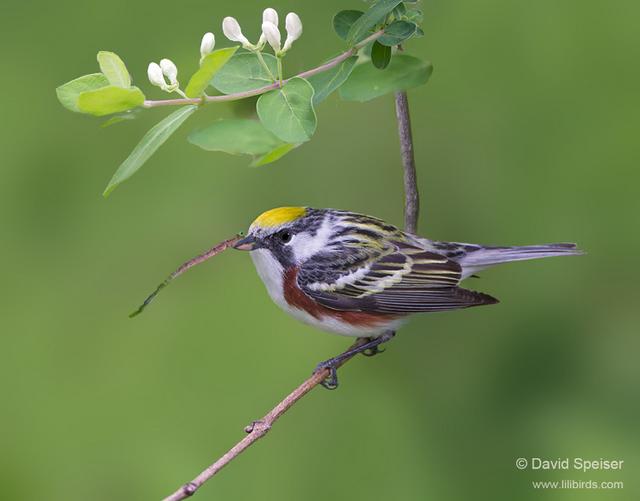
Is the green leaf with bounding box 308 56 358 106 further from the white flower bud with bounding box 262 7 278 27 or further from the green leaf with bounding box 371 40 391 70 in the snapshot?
the white flower bud with bounding box 262 7 278 27

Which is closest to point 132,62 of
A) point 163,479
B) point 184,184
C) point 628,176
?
point 184,184

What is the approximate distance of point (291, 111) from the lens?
1.56 metres

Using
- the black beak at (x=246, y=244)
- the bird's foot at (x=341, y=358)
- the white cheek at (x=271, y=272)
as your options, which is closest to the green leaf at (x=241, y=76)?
the black beak at (x=246, y=244)

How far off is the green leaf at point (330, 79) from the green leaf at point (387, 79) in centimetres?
5

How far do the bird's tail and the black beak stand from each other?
66 cm

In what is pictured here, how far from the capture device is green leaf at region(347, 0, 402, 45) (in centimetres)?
162

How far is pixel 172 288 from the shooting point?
121 inches

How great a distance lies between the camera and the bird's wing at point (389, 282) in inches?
103

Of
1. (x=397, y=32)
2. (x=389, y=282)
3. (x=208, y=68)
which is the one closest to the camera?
(x=208, y=68)

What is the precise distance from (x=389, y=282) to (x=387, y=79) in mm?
1005

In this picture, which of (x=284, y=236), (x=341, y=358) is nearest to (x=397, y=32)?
(x=284, y=236)

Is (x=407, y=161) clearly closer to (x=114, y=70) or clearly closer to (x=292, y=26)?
(x=292, y=26)

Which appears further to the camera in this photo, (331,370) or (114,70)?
(331,370)

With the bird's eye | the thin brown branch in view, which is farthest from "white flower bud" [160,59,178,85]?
the bird's eye
